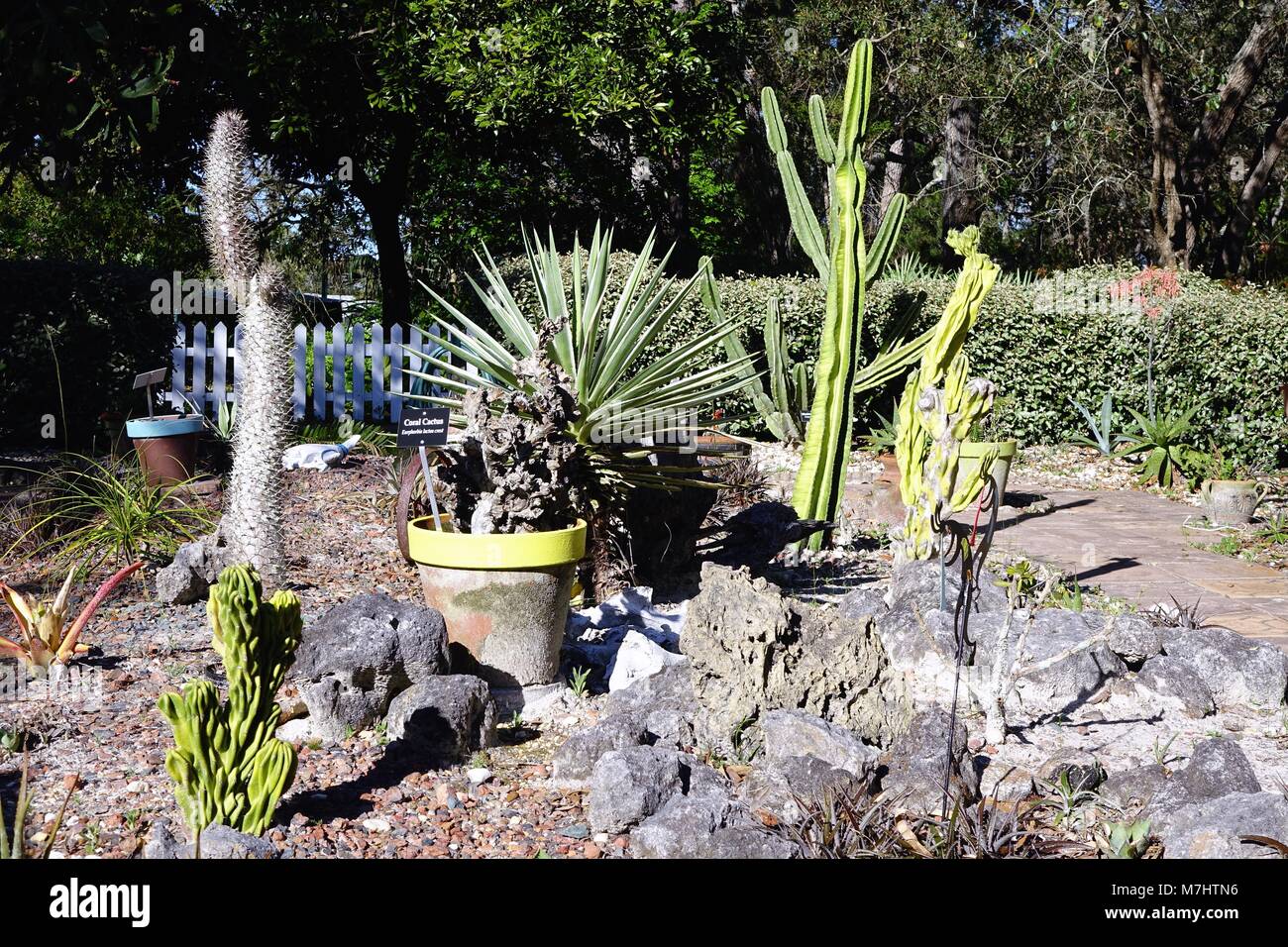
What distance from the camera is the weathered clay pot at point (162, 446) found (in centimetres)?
627

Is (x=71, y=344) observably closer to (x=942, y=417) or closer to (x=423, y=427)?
(x=423, y=427)

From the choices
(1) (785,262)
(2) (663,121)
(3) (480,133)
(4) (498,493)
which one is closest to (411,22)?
(3) (480,133)

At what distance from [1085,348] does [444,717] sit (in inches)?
324

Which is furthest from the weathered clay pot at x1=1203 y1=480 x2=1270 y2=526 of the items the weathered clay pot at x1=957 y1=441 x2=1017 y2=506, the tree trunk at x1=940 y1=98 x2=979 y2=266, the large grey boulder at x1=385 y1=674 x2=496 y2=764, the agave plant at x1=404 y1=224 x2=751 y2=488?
the tree trunk at x1=940 y1=98 x2=979 y2=266

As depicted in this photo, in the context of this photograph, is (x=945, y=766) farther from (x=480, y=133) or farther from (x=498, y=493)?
(x=480, y=133)

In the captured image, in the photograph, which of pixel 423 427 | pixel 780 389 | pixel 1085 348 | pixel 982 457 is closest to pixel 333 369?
pixel 780 389

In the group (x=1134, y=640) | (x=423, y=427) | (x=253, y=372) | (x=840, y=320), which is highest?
(x=840, y=320)

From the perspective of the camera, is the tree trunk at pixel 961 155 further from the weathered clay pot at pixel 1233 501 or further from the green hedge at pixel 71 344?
the green hedge at pixel 71 344

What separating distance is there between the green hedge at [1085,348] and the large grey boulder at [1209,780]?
6.57 metres

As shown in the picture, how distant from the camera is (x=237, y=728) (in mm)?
2607

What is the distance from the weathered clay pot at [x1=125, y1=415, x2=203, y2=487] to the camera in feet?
20.6

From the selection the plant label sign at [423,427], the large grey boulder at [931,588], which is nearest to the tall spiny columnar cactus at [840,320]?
the large grey boulder at [931,588]

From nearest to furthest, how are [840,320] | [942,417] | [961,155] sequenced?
[942,417] → [840,320] → [961,155]
